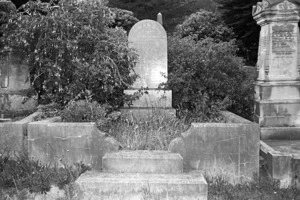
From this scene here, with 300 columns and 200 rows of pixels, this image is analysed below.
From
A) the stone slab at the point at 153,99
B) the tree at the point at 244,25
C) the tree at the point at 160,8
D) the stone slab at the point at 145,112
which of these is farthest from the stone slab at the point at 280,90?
the tree at the point at 160,8

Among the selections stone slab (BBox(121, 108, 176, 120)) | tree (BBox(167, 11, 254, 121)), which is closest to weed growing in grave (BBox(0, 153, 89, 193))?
stone slab (BBox(121, 108, 176, 120))

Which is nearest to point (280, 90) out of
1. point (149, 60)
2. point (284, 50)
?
point (284, 50)

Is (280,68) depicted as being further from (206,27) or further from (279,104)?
(206,27)

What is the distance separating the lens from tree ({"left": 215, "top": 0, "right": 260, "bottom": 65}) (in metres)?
16.6

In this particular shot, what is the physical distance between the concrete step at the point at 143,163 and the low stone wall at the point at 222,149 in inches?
11.2

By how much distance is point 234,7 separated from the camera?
17578mm

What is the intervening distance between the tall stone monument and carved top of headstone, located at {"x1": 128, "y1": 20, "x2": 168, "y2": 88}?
2.58 m

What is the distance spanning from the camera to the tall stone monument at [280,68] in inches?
307

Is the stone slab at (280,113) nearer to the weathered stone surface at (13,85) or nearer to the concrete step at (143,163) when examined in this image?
the concrete step at (143,163)

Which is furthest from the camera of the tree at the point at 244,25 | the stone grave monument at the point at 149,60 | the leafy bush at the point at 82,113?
the tree at the point at 244,25

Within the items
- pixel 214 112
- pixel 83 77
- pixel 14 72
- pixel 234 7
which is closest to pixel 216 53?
pixel 214 112

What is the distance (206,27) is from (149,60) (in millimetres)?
12396

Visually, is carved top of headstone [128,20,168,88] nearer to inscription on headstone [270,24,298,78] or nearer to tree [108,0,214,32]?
inscription on headstone [270,24,298,78]

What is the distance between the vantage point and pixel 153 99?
737cm
